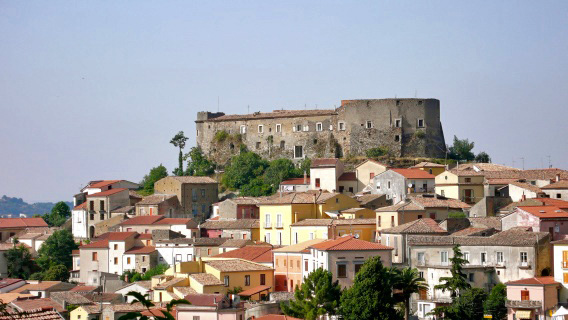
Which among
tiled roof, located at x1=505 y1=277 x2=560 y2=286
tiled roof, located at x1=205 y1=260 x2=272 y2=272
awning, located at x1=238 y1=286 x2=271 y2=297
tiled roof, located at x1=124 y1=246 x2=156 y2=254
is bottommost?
awning, located at x1=238 y1=286 x2=271 y2=297

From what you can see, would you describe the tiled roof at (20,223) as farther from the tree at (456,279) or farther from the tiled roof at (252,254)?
the tree at (456,279)

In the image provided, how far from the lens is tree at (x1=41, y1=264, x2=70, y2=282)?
61.4m

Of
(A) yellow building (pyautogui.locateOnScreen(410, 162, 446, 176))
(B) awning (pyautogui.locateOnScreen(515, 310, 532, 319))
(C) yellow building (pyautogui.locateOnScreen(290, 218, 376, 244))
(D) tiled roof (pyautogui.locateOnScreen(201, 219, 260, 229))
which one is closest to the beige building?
(D) tiled roof (pyautogui.locateOnScreen(201, 219, 260, 229))

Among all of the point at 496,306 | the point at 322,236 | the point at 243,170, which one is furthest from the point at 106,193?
the point at 496,306

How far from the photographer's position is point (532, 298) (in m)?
40.2

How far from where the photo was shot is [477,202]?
59.5 metres

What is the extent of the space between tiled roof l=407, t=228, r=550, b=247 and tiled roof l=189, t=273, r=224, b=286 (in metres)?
9.52

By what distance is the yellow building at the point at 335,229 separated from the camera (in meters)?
52.6

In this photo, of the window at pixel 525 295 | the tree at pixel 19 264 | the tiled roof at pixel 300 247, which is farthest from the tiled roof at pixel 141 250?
the window at pixel 525 295

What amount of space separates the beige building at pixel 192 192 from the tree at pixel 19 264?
33.8 ft

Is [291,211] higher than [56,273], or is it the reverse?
[291,211]

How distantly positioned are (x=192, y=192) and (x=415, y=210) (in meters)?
22.3

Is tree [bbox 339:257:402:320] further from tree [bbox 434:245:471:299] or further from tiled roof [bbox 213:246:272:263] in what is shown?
tiled roof [bbox 213:246:272:263]

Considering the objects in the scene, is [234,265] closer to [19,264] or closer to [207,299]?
[207,299]
